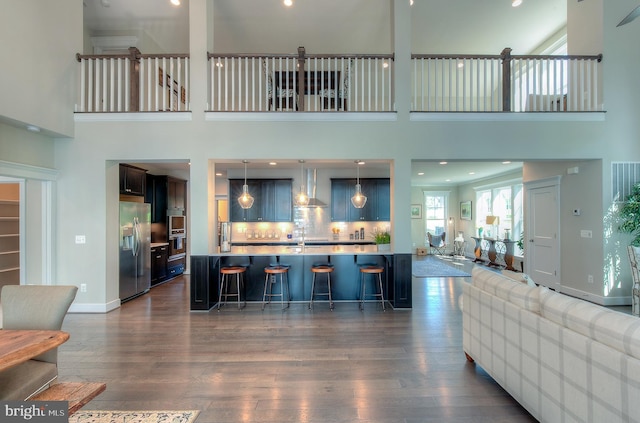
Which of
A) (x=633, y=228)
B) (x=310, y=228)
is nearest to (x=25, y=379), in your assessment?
(x=310, y=228)

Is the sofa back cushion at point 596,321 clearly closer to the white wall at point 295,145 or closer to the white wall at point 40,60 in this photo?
the white wall at point 295,145

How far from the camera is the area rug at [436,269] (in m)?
6.99

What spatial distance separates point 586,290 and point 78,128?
871 cm

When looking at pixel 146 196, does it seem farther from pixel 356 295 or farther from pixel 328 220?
pixel 356 295

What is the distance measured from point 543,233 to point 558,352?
5060 mm

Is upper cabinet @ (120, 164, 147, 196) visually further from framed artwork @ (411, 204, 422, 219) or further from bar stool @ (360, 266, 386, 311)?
framed artwork @ (411, 204, 422, 219)

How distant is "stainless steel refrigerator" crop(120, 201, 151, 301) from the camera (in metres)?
4.89

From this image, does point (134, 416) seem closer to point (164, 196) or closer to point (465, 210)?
point (164, 196)

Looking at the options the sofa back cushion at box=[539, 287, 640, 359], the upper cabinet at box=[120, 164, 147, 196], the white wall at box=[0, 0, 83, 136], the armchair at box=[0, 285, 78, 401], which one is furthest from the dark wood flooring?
the white wall at box=[0, 0, 83, 136]

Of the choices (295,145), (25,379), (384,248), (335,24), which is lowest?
(25,379)

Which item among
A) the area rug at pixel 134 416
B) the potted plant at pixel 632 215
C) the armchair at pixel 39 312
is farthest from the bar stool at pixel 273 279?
the potted plant at pixel 632 215

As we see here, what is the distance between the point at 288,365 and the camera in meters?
2.81

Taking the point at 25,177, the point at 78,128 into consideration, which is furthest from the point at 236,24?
the point at 25,177

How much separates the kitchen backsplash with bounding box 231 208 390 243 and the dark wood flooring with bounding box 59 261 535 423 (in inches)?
125
